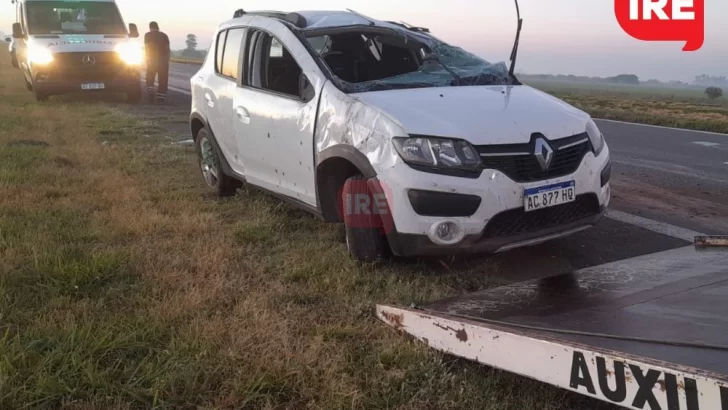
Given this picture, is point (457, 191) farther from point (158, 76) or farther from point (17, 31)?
point (17, 31)

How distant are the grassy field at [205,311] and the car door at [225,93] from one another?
0.51m

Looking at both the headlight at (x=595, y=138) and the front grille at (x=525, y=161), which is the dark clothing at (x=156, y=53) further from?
the front grille at (x=525, y=161)

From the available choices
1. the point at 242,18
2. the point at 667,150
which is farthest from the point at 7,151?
the point at 667,150

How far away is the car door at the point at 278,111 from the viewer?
13.9 ft

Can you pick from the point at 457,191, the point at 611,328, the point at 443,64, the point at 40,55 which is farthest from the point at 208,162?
the point at 40,55

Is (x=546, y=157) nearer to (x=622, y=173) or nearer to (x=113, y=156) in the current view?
(x=622, y=173)

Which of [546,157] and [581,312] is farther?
[546,157]

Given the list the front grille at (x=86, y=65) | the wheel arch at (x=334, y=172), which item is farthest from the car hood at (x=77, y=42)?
the wheel arch at (x=334, y=172)

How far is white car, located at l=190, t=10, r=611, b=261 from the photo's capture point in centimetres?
344

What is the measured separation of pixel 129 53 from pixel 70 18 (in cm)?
145

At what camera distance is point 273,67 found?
479 centimetres

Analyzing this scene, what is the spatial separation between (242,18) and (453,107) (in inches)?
96.0

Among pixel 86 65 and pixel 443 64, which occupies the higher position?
pixel 86 65

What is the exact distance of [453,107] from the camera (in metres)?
3.74
